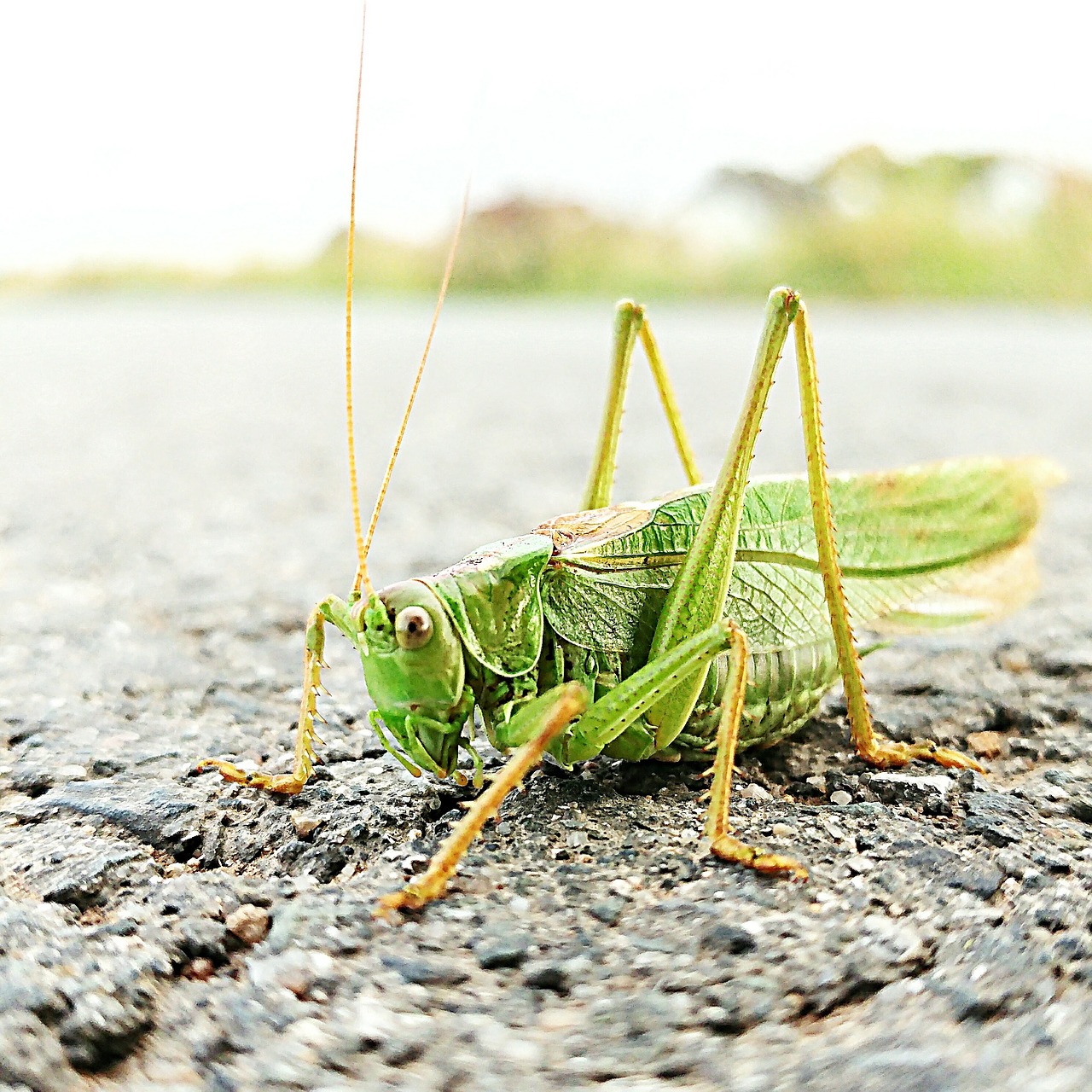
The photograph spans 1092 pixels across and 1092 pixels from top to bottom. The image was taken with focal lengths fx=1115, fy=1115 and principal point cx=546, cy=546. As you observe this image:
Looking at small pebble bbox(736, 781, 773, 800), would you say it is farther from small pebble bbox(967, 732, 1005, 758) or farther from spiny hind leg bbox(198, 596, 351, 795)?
spiny hind leg bbox(198, 596, 351, 795)

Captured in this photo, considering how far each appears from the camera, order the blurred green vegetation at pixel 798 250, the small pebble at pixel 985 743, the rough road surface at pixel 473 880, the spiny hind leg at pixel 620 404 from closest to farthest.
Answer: the rough road surface at pixel 473 880
the small pebble at pixel 985 743
the spiny hind leg at pixel 620 404
the blurred green vegetation at pixel 798 250

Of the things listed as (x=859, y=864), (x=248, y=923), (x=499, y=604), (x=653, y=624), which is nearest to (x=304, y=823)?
(x=248, y=923)

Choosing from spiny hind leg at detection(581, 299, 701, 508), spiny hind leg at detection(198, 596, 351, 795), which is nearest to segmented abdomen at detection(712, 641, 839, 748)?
spiny hind leg at detection(581, 299, 701, 508)

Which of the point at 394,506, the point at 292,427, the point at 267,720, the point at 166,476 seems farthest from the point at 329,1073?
the point at 292,427

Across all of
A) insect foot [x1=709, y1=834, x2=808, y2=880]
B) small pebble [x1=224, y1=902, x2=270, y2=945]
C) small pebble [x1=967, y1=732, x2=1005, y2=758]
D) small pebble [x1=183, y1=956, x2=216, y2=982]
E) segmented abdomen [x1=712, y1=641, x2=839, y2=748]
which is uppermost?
segmented abdomen [x1=712, y1=641, x2=839, y2=748]

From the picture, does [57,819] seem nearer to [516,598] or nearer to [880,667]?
[516,598]

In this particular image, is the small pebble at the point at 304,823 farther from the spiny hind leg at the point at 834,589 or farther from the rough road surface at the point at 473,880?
the spiny hind leg at the point at 834,589

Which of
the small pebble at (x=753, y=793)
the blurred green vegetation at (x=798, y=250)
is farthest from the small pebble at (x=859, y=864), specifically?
the blurred green vegetation at (x=798, y=250)
